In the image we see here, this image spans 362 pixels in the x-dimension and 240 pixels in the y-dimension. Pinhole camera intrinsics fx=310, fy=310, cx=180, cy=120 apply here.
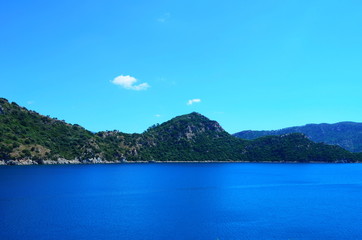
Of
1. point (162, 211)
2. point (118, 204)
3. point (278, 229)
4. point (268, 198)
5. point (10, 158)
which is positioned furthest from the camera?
point (10, 158)

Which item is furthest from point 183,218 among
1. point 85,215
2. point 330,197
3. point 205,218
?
point 330,197

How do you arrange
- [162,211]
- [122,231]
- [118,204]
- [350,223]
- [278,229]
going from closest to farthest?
[122,231] → [278,229] → [350,223] → [162,211] → [118,204]

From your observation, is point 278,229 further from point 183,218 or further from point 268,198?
point 268,198

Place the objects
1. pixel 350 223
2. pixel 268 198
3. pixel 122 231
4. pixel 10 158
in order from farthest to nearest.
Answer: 1. pixel 10 158
2. pixel 268 198
3. pixel 350 223
4. pixel 122 231

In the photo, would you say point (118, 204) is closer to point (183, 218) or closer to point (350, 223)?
point (183, 218)

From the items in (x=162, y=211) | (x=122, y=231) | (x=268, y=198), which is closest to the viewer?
(x=122, y=231)

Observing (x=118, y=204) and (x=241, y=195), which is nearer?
(x=118, y=204)

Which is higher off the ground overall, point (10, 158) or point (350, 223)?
point (10, 158)

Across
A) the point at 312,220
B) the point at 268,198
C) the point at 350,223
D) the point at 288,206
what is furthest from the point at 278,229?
the point at 268,198

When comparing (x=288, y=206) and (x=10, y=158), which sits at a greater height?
(x=10, y=158)

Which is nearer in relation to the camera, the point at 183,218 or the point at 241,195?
the point at 183,218

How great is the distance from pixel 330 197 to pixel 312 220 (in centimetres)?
4229

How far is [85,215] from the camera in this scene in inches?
2734

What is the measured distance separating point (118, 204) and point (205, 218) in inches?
1030
